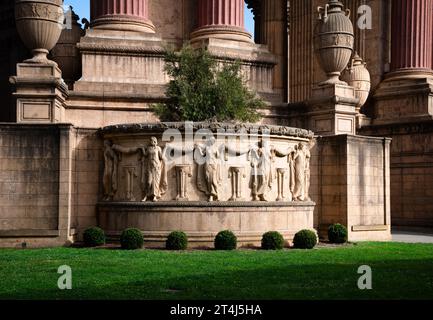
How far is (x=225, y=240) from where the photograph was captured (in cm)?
2180

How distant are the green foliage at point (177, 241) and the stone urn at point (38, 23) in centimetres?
774

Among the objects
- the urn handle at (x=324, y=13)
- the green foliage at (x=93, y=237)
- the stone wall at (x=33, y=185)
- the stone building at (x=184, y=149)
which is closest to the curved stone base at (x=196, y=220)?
the stone building at (x=184, y=149)

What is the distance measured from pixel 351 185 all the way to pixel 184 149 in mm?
7176

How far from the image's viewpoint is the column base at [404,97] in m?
37.0

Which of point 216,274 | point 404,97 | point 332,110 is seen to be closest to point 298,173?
point 332,110

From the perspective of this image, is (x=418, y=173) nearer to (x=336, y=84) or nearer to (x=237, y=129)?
(x=336, y=84)

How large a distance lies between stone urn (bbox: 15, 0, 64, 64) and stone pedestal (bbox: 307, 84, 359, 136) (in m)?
10.6

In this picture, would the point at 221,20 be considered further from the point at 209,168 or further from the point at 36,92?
the point at 209,168

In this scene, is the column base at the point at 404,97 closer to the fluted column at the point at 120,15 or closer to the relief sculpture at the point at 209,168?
the fluted column at the point at 120,15

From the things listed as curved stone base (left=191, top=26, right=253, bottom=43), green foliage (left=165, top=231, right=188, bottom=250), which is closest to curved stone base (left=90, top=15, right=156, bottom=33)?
curved stone base (left=191, top=26, right=253, bottom=43)

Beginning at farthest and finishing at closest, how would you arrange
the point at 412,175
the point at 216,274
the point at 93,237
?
the point at 412,175
the point at 93,237
the point at 216,274

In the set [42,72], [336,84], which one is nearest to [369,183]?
[336,84]

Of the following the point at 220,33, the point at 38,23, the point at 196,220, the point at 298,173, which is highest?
the point at 220,33

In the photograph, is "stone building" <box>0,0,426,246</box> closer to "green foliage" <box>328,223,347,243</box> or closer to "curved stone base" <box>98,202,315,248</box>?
"curved stone base" <box>98,202,315,248</box>
